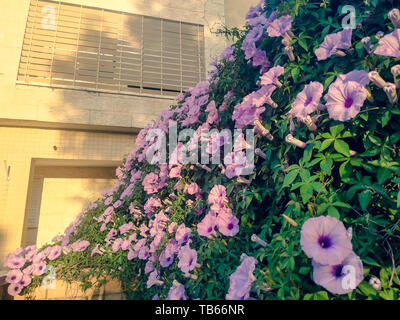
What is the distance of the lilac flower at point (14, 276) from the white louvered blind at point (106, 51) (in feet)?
11.4

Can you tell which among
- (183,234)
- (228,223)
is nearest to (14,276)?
(183,234)

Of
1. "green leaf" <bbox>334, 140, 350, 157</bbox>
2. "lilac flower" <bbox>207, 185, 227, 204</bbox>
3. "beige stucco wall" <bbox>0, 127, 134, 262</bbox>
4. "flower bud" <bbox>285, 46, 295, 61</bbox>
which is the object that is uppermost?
"beige stucco wall" <bbox>0, 127, 134, 262</bbox>

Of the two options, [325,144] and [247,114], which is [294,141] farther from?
[247,114]

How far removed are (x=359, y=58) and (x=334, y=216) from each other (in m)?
0.56

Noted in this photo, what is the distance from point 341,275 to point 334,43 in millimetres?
750

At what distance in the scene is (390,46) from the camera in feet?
2.39

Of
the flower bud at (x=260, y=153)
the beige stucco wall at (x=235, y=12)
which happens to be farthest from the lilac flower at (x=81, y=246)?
the beige stucco wall at (x=235, y=12)

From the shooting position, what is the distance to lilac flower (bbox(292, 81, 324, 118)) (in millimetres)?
834

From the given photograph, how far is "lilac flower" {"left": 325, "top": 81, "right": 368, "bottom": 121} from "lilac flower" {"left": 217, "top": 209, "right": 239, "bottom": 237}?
59 cm

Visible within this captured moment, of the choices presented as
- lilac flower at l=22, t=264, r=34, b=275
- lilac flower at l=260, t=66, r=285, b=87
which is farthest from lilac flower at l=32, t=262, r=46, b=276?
lilac flower at l=260, t=66, r=285, b=87

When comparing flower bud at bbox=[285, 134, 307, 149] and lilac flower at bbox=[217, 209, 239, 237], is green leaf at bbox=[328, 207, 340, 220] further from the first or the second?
lilac flower at bbox=[217, 209, 239, 237]
